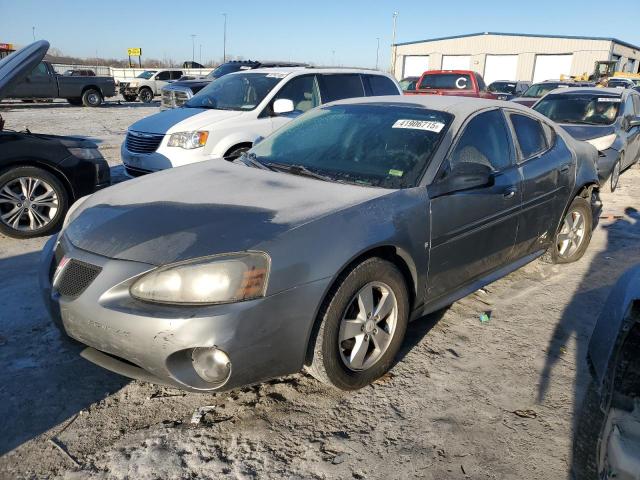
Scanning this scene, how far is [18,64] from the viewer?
4.37 m

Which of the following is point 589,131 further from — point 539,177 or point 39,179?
point 39,179

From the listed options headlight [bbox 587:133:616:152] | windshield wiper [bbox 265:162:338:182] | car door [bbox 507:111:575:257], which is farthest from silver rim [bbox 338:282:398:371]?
headlight [bbox 587:133:616:152]

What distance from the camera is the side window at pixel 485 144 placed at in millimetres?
3426

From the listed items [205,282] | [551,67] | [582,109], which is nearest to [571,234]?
[205,282]

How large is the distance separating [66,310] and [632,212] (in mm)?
7486

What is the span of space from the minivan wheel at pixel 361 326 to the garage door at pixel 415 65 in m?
52.4

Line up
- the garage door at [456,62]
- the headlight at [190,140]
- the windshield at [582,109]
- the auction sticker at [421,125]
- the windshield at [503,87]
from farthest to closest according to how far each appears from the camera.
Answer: the garage door at [456,62] → the windshield at [503,87] → the windshield at [582,109] → the headlight at [190,140] → the auction sticker at [421,125]

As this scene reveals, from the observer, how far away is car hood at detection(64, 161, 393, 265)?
244 cm

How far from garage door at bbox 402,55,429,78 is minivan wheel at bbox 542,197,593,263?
164ft

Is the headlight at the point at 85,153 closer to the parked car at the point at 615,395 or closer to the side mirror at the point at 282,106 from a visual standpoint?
the side mirror at the point at 282,106

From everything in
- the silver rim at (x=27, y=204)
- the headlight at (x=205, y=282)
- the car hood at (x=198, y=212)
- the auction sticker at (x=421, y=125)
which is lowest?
the silver rim at (x=27, y=204)

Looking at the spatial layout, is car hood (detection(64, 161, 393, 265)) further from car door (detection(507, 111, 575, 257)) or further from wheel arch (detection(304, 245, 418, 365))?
car door (detection(507, 111, 575, 257))

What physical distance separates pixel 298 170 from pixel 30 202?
3.30 metres

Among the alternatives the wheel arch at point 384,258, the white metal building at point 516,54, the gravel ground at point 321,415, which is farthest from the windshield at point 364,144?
the white metal building at point 516,54
